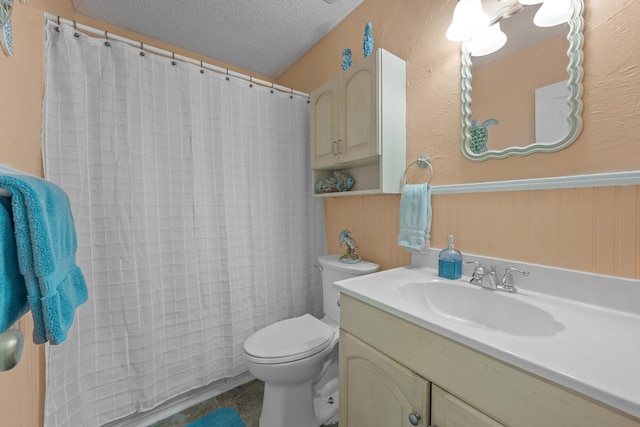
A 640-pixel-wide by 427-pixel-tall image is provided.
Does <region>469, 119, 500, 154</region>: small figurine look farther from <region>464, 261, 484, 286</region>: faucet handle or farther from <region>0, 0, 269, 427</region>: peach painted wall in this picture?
<region>0, 0, 269, 427</region>: peach painted wall

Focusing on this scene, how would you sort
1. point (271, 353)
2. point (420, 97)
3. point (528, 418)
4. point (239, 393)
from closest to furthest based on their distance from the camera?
1. point (528, 418)
2. point (271, 353)
3. point (420, 97)
4. point (239, 393)

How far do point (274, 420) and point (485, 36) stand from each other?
197 centimetres

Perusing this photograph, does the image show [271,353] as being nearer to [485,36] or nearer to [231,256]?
[231,256]

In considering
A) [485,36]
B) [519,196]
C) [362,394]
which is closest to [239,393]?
[362,394]

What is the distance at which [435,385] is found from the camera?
2.23 ft

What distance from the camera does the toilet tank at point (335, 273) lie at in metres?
1.40

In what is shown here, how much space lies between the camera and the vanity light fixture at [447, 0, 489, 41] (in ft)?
3.34

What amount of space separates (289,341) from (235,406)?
1.99 feet

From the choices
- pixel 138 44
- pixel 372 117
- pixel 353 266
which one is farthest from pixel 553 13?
pixel 138 44

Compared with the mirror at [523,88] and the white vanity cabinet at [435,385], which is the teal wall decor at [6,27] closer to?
the white vanity cabinet at [435,385]

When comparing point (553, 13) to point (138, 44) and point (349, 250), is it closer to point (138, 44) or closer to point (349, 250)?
point (349, 250)

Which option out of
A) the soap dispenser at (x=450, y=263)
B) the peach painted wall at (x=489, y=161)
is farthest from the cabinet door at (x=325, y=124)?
the soap dispenser at (x=450, y=263)

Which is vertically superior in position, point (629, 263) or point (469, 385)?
point (629, 263)

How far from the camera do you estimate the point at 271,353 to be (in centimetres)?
115
